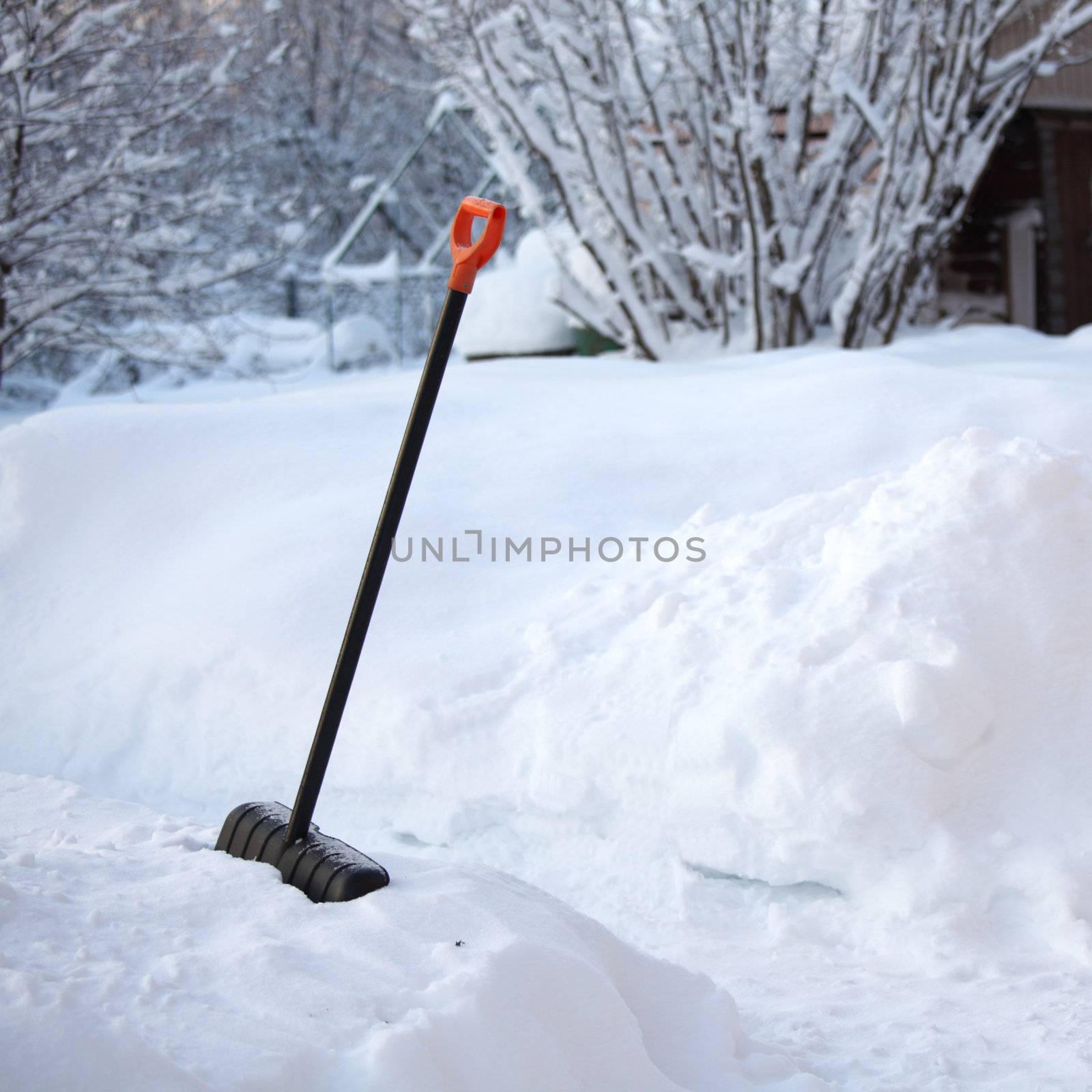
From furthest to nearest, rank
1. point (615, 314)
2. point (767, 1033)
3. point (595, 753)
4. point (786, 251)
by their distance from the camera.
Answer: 1. point (615, 314)
2. point (786, 251)
3. point (595, 753)
4. point (767, 1033)

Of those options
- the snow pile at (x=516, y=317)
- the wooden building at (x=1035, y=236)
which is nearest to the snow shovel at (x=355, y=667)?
the snow pile at (x=516, y=317)

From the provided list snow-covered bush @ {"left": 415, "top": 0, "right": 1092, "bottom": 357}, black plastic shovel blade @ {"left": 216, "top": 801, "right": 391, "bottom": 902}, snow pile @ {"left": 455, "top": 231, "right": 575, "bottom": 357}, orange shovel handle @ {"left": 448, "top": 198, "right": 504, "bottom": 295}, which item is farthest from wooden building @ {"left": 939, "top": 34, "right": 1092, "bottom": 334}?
black plastic shovel blade @ {"left": 216, "top": 801, "right": 391, "bottom": 902}

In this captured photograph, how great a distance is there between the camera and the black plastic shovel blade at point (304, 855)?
149 cm

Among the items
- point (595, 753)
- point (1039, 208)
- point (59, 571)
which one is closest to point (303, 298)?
point (1039, 208)

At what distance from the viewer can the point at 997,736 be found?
81.3 inches

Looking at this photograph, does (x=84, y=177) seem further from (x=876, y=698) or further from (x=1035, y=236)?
(x=1035, y=236)

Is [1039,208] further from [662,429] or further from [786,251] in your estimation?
[662,429]

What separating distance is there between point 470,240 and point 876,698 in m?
1.16

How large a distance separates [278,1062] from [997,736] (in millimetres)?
1483

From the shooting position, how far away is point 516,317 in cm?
686

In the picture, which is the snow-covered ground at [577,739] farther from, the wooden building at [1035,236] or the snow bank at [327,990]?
the wooden building at [1035,236]

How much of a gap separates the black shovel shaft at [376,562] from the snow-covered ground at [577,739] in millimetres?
153

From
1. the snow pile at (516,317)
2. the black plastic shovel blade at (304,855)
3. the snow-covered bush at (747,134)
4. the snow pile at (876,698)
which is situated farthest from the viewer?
the snow pile at (516,317)

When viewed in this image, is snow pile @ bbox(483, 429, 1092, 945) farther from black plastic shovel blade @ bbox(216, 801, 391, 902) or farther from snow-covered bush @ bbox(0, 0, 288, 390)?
snow-covered bush @ bbox(0, 0, 288, 390)
